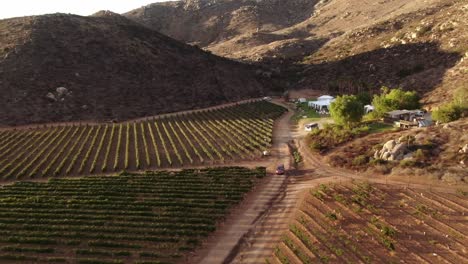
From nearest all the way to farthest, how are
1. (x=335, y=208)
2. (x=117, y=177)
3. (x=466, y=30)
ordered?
1. (x=335, y=208)
2. (x=117, y=177)
3. (x=466, y=30)

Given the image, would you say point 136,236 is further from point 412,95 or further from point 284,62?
point 284,62

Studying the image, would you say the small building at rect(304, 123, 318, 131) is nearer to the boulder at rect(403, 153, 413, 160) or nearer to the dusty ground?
the dusty ground

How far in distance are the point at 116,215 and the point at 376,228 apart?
2482 centimetres

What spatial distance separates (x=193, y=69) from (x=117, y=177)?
75.8 metres

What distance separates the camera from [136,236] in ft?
108

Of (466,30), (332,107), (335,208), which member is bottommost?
(335,208)

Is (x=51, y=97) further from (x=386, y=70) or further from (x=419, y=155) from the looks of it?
(x=386, y=70)

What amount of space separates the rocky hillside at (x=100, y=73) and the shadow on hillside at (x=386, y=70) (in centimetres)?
2208

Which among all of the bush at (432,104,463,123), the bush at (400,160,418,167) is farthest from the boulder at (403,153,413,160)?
the bush at (432,104,463,123)

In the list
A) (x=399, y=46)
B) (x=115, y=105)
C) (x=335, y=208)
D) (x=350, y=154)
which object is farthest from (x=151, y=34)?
(x=335, y=208)

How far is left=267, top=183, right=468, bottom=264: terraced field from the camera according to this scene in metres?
30.3

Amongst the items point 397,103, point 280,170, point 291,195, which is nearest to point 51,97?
point 280,170

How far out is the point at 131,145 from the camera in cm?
6406

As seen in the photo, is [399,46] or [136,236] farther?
[399,46]
